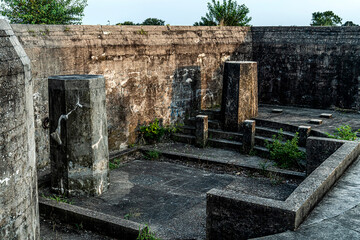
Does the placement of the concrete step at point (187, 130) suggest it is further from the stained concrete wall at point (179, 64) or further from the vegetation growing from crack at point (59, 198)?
the vegetation growing from crack at point (59, 198)

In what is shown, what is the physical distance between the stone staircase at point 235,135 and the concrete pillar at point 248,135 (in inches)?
6.6

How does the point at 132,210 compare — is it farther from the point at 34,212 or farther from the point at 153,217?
the point at 34,212

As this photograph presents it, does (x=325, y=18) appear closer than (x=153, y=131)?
No

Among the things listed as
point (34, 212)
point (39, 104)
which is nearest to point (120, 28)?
point (39, 104)

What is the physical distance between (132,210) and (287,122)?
4.97 m

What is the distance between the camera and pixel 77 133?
635 centimetres

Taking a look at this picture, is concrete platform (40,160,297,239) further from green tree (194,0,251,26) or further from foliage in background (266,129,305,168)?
green tree (194,0,251,26)

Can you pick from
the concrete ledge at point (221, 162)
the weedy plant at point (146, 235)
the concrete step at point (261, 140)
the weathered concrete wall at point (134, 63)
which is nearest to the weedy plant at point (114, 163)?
the weathered concrete wall at point (134, 63)

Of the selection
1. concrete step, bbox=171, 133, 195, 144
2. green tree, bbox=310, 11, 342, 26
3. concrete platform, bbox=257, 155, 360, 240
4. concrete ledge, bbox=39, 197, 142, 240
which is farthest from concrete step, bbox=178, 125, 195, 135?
green tree, bbox=310, 11, 342, 26

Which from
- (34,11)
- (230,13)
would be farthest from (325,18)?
(34,11)

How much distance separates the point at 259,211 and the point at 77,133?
3.43m

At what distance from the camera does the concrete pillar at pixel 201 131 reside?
9305 mm

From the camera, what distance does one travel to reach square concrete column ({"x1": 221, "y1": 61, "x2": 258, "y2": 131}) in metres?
9.55

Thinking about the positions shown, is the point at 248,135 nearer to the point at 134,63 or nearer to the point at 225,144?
the point at 225,144
